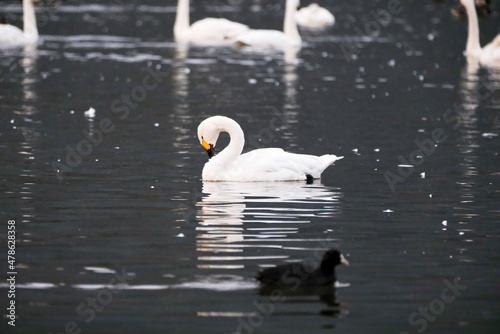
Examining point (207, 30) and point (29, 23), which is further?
point (207, 30)

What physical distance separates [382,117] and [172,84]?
235 inches

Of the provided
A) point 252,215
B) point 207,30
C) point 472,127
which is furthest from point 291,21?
point 252,215

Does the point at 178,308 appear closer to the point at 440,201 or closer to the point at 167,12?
the point at 440,201

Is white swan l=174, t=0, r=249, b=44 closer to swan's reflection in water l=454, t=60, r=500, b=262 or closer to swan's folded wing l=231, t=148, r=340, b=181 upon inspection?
swan's reflection in water l=454, t=60, r=500, b=262

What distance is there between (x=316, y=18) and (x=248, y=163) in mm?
30743

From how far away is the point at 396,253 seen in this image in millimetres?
9477

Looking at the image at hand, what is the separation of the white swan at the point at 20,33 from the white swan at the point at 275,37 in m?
5.89

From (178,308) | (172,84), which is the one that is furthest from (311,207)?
(172,84)

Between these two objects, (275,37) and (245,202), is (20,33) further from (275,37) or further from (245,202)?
(245,202)

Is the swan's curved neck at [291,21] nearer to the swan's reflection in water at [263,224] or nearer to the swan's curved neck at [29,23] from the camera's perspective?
the swan's curved neck at [29,23]

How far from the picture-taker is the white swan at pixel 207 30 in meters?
33.8

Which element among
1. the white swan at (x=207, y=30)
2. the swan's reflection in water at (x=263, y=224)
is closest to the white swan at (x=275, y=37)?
the white swan at (x=207, y=30)

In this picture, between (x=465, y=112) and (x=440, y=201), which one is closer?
(x=440, y=201)

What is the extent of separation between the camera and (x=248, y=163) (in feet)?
42.2
